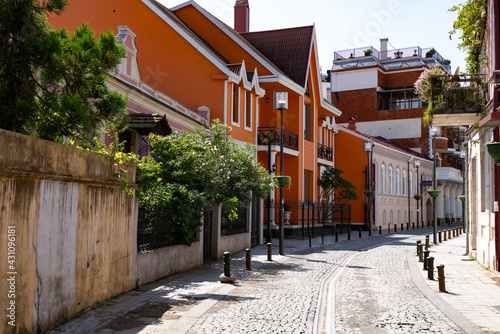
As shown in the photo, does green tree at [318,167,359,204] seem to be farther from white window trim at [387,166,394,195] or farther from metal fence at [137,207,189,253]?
metal fence at [137,207,189,253]

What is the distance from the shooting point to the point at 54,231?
7.36 meters

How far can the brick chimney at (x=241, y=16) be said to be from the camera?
36.2 meters

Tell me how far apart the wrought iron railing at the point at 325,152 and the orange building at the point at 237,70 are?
0.22 ft

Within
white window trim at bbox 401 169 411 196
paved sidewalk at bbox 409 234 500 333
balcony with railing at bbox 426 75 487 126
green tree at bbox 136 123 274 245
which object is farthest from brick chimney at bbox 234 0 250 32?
paved sidewalk at bbox 409 234 500 333

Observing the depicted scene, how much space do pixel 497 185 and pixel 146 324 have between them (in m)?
9.28

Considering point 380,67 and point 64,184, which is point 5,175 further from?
point 380,67

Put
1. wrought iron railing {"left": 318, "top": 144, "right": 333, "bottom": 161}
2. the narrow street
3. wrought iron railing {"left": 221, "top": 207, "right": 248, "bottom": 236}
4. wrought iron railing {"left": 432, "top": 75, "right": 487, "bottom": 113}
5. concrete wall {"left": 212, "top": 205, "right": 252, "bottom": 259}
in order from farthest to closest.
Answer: wrought iron railing {"left": 318, "top": 144, "right": 333, "bottom": 161} < wrought iron railing {"left": 221, "top": 207, "right": 248, "bottom": 236} < concrete wall {"left": 212, "top": 205, "right": 252, "bottom": 259} < wrought iron railing {"left": 432, "top": 75, "right": 487, "bottom": 113} < the narrow street

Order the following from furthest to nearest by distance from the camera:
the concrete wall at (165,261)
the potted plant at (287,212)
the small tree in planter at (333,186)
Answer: the small tree in planter at (333,186) < the potted plant at (287,212) < the concrete wall at (165,261)

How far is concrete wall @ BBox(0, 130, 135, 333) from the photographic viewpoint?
630 centimetres

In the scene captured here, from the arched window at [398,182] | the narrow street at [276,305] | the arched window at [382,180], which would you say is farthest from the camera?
A: the arched window at [398,182]

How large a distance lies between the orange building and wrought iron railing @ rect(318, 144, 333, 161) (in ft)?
0.22

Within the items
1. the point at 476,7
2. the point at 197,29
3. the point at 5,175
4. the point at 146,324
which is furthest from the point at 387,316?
the point at 197,29

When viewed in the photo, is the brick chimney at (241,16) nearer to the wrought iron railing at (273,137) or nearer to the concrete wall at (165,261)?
the wrought iron railing at (273,137)

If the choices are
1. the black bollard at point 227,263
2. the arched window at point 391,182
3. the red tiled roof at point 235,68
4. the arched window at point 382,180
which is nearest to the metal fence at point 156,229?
the black bollard at point 227,263
